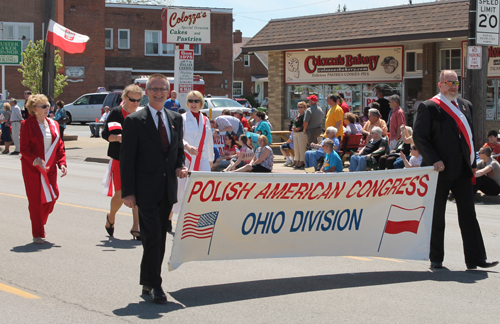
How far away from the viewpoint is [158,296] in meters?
5.42

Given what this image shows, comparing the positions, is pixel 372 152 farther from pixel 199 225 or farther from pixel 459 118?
pixel 199 225

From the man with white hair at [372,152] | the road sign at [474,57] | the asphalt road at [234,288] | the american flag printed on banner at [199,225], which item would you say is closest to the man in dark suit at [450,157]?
the asphalt road at [234,288]

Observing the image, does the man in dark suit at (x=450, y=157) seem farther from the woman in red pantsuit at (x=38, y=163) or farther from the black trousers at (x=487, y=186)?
the black trousers at (x=487, y=186)

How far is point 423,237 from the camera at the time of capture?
21.6 ft

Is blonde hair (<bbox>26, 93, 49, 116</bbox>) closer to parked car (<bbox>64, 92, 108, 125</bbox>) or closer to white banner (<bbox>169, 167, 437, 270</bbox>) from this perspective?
white banner (<bbox>169, 167, 437, 270</bbox>)

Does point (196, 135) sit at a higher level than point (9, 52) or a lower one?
lower

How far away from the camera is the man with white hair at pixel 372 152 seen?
45.4 feet

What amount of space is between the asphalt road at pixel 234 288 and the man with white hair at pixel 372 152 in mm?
5502

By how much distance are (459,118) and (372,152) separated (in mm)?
7525

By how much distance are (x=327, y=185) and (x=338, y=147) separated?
28.2 ft

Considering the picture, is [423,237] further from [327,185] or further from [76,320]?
[76,320]

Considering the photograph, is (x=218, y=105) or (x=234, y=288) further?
(x=218, y=105)

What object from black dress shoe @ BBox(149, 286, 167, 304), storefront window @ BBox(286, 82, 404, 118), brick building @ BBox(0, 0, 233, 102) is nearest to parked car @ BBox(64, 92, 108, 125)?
brick building @ BBox(0, 0, 233, 102)

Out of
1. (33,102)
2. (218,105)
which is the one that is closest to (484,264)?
(33,102)
